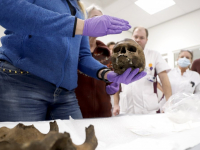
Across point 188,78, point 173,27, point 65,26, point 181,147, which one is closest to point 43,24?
point 65,26

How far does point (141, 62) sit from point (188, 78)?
76.0 inches

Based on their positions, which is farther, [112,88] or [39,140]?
[112,88]

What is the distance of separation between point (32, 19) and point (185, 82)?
2.25 metres

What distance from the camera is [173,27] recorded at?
13.3 feet

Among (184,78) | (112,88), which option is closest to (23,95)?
(112,88)

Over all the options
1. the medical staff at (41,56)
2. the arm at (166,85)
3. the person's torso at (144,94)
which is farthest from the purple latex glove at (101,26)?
the arm at (166,85)

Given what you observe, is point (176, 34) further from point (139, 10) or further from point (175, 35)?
point (139, 10)

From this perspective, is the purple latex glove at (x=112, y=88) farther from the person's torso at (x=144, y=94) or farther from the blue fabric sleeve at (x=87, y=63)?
the person's torso at (x=144, y=94)

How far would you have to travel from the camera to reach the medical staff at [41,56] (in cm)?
61

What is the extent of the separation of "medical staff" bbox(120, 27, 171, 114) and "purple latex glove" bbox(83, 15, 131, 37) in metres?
1.04

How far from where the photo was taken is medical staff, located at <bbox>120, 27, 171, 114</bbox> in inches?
67.7

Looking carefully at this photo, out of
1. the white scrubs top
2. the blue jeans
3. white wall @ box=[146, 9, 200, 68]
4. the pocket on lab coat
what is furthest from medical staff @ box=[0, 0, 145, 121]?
white wall @ box=[146, 9, 200, 68]

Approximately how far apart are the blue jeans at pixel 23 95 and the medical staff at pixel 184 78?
2.01 m

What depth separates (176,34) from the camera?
4016mm
